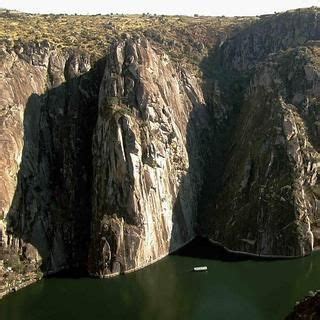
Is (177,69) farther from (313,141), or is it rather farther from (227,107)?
(313,141)

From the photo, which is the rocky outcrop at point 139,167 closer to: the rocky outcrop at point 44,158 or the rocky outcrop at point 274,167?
the rocky outcrop at point 44,158

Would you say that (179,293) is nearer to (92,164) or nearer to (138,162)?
(138,162)

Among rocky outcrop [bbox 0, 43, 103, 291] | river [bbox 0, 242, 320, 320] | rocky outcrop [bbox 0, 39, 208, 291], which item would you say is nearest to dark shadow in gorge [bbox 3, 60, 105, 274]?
rocky outcrop [bbox 0, 43, 103, 291]

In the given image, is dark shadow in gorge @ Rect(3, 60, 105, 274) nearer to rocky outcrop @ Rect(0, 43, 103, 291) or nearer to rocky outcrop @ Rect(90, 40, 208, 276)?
rocky outcrop @ Rect(0, 43, 103, 291)

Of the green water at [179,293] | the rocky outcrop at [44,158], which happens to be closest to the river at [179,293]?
the green water at [179,293]

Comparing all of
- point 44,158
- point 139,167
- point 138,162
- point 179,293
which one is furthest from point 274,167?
point 44,158

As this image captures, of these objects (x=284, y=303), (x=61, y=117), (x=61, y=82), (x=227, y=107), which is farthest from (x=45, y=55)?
(x=284, y=303)
